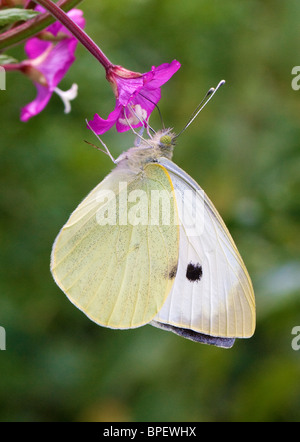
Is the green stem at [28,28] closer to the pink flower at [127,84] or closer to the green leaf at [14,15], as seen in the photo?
the green leaf at [14,15]

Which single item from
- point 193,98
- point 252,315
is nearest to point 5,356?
point 252,315

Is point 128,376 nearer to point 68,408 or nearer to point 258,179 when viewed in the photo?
point 68,408

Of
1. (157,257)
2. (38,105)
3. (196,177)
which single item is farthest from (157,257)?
(196,177)

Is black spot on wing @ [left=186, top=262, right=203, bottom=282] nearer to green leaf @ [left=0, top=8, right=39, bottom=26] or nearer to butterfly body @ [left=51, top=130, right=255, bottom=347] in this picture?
butterfly body @ [left=51, top=130, right=255, bottom=347]

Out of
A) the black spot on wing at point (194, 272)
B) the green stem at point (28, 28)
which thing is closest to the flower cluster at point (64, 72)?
the green stem at point (28, 28)

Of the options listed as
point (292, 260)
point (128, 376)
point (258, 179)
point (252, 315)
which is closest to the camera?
point (252, 315)

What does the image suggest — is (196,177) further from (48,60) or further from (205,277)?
(48,60)
